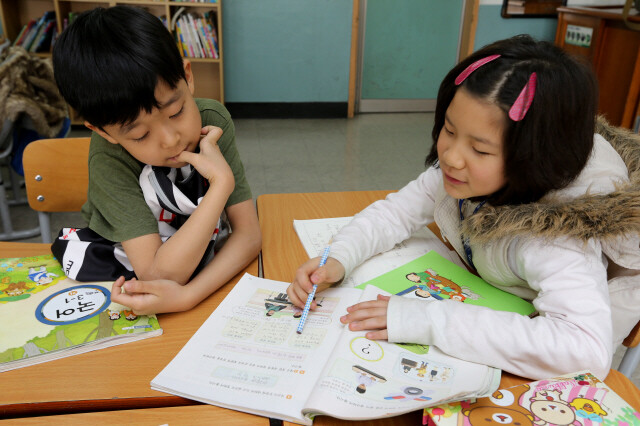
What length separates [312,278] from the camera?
2.83ft

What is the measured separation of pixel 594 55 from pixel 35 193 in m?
3.98

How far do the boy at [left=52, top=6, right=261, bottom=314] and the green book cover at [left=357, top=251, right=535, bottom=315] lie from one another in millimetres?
308

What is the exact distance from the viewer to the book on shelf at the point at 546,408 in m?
0.59

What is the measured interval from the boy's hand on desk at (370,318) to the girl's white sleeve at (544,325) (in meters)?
0.02

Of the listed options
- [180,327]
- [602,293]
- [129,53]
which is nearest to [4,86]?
[129,53]

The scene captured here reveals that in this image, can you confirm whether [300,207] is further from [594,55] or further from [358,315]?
[594,55]

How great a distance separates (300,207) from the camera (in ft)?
4.21

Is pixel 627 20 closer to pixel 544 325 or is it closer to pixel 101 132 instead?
pixel 544 325

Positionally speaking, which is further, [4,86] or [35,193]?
[4,86]

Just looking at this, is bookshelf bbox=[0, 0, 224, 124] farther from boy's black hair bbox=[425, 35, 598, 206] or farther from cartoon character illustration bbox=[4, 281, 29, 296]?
boy's black hair bbox=[425, 35, 598, 206]

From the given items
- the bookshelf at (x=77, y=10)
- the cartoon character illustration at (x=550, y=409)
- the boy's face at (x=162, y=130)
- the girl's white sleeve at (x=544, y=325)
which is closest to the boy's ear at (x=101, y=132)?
the boy's face at (x=162, y=130)

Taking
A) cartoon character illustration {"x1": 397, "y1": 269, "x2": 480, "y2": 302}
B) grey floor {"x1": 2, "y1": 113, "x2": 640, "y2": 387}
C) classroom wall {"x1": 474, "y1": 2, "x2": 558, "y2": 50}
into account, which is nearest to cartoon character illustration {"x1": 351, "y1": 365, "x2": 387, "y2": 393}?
cartoon character illustration {"x1": 397, "y1": 269, "x2": 480, "y2": 302}

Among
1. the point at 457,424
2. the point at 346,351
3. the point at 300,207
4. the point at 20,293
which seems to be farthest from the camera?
the point at 300,207

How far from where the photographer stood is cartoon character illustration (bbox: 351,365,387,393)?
2.16ft
